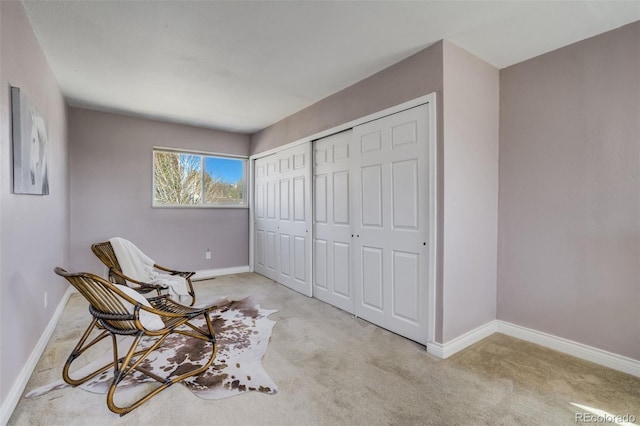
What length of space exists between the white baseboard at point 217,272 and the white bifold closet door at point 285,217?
0.87 ft

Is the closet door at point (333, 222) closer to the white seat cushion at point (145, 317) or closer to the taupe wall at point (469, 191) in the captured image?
the taupe wall at point (469, 191)

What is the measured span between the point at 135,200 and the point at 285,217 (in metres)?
2.18

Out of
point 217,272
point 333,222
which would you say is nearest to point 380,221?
point 333,222

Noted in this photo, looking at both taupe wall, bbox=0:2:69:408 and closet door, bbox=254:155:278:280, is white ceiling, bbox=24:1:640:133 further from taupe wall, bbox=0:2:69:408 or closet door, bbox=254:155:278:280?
closet door, bbox=254:155:278:280

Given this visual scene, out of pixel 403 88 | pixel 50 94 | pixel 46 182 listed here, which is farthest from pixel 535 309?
pixel 50 94

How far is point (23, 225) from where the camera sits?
1.96 meters

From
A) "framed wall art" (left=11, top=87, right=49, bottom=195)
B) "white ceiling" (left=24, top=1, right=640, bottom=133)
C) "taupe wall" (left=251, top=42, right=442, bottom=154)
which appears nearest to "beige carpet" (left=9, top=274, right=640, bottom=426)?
"framed wall art" (left=11, top=87, right=49, bottom=195)

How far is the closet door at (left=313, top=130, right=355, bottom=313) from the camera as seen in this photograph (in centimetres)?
328

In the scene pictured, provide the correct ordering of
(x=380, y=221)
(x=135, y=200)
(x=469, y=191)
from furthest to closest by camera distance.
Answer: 1. (x=135, y=200)
2. (x=380, y=221)
3. (x=469, y=191)

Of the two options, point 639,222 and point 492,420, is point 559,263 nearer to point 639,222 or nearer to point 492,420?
point 639,222

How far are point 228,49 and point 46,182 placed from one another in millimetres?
1884

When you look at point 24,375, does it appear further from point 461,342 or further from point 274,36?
point 461,342

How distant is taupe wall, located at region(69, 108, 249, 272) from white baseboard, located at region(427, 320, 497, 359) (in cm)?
369
